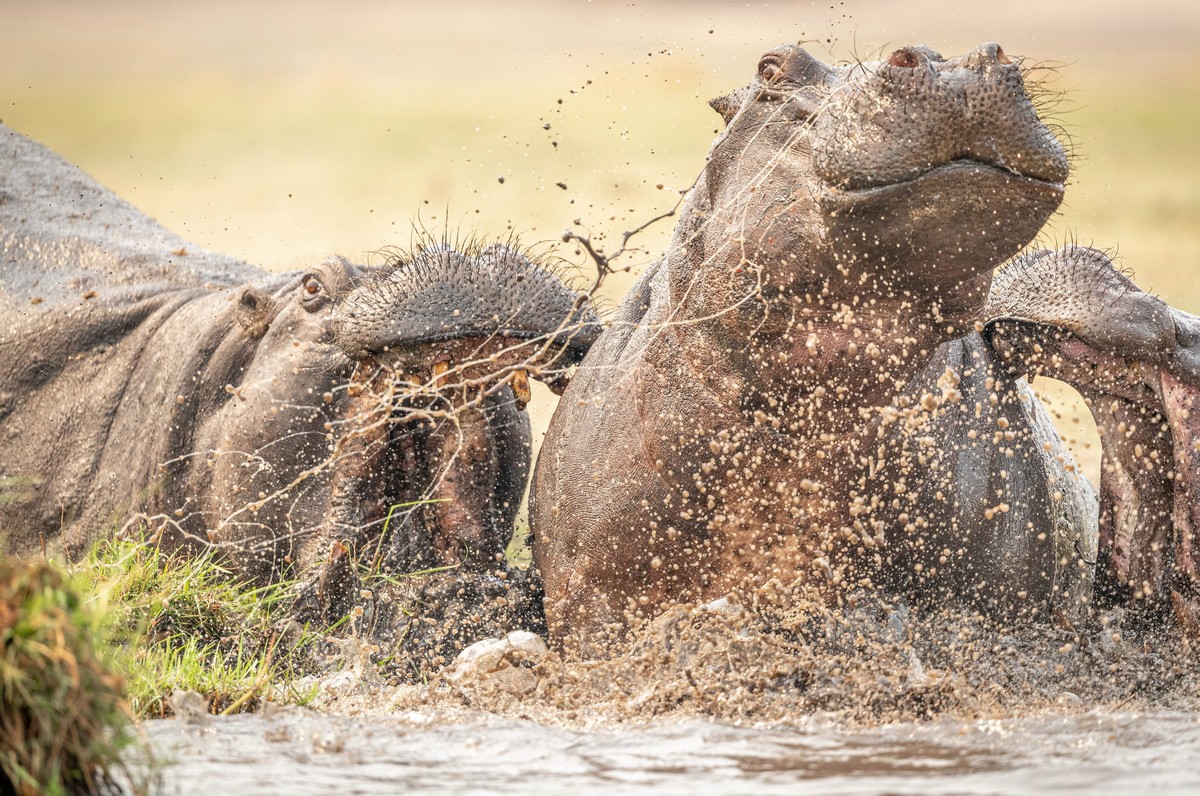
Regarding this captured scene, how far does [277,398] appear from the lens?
698cm

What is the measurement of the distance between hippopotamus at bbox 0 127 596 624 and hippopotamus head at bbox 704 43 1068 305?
1.09 m

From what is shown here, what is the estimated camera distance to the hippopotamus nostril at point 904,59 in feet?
15.2

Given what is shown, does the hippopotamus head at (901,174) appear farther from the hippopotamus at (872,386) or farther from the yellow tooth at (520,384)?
the yellow tooth at (520,384)

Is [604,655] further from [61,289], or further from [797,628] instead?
[61,289]

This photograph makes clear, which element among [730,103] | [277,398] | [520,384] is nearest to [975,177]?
[730,103]

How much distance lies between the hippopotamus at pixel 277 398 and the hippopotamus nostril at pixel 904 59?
165 cm

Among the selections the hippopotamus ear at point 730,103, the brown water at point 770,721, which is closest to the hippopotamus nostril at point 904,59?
the hippopotamus ear at point 730,103

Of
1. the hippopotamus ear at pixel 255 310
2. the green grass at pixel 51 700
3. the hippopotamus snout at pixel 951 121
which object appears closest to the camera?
the green grass at pixel 51 700

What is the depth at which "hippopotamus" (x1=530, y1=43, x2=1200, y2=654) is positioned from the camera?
4.69 meters

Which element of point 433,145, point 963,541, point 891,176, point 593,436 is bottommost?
point 963,541

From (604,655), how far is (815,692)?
911 mm

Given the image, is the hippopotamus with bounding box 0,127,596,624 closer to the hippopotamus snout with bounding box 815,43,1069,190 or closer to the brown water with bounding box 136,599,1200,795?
the brown water with bounding box 136,599,1200,795

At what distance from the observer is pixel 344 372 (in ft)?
22.6

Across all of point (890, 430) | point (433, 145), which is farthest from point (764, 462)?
point (433, 145)
